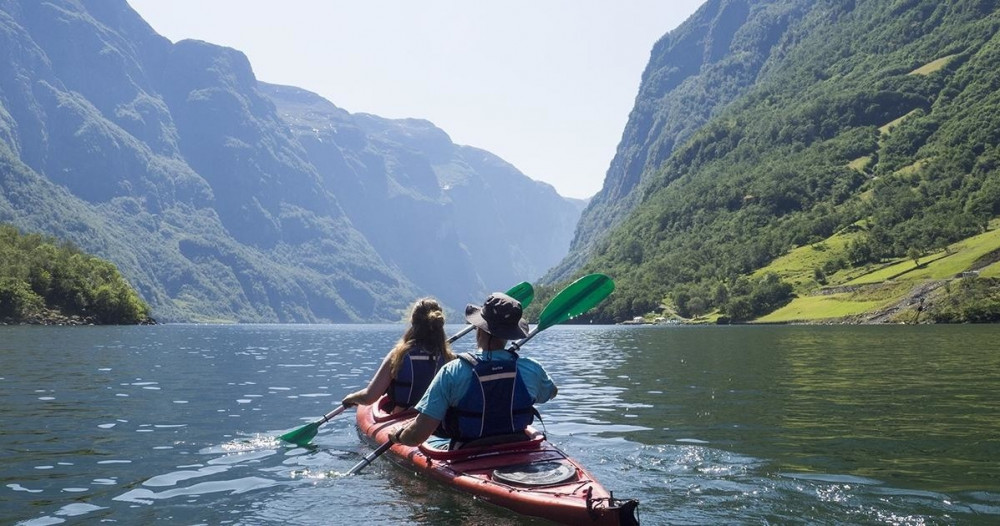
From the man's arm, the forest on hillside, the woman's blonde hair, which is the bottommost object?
the man's arm

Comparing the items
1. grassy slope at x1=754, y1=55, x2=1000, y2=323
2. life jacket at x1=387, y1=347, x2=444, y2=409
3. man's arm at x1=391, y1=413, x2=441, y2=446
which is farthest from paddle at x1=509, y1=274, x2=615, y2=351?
grassy slope at x1=754, y1=55, x2=1000, y2=323

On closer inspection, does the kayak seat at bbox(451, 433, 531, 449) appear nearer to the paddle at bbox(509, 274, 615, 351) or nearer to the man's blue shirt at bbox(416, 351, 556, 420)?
the man's blue shirt at bbox(416, 351, 556, 420)

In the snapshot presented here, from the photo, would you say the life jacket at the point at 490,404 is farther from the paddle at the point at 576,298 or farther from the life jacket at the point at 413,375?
the paddle at the point at 576,298

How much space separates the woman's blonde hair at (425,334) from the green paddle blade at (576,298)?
230cm

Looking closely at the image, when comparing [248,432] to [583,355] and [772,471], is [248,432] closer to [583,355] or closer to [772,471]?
[772,471]

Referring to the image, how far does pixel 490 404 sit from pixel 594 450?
18.4 ft

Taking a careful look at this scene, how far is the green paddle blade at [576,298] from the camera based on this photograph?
16.1 m

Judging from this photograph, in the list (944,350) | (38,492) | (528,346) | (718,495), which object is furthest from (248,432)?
(528,346)

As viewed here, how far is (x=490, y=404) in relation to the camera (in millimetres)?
11617

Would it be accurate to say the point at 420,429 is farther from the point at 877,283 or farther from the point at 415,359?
the point at 877,283

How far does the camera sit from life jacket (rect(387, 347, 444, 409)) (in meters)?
15.0

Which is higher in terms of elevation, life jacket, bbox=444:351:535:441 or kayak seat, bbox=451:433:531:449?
life jacket, bbox=444:351:535:441

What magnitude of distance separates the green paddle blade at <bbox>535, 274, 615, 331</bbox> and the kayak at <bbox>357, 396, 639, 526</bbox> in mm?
4131

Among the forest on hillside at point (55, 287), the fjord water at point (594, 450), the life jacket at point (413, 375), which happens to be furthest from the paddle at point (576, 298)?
the forest on hillside at point (55, 287)
